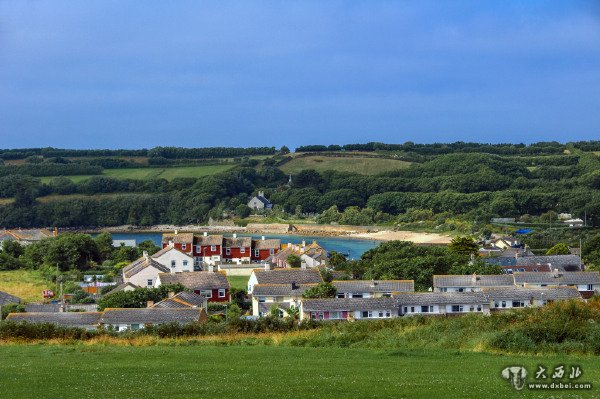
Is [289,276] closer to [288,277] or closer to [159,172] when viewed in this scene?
[288,277]

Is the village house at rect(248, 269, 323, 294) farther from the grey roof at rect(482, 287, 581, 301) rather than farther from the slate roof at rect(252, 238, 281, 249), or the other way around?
the slate roof at rect(252, 238, 281, 249)

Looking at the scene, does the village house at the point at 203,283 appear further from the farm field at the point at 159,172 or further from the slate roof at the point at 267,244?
the farm field at the point at 159,172

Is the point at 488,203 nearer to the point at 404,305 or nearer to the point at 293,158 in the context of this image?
the point at 293,158

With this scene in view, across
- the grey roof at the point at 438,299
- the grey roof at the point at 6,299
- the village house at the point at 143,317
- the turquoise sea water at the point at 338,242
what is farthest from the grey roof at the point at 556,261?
the grey roof at the point at 6,299

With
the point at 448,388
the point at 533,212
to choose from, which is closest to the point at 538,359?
the point at 448,388

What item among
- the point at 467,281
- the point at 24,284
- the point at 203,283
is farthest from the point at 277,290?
the point at 24,284

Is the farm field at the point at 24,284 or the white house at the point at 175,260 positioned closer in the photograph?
the farm field at the point at 24,284
